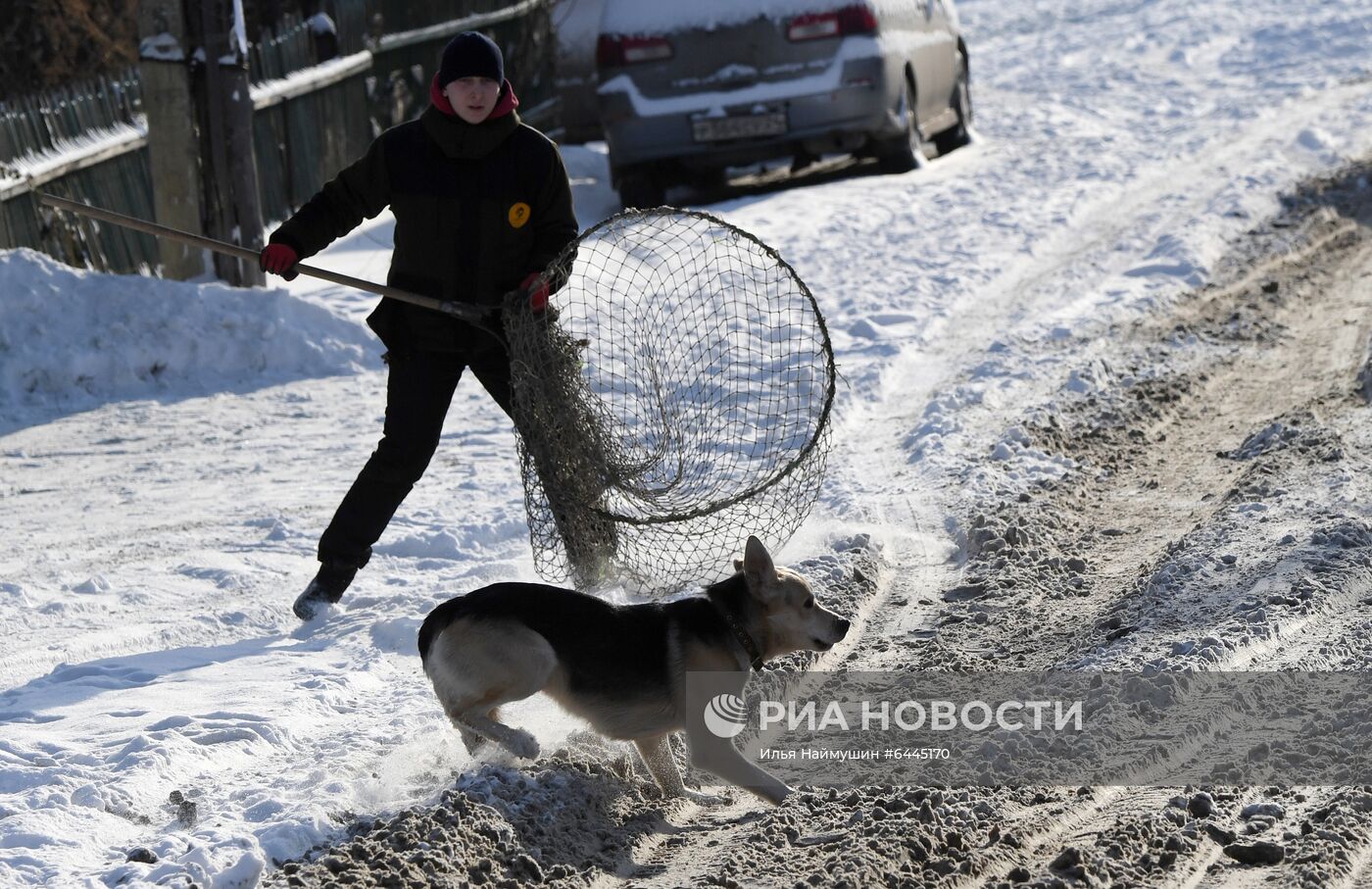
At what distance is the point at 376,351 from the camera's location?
10.1 m

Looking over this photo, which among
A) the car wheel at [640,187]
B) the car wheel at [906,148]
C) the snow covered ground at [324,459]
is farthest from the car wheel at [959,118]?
the car wheel at [640,187]

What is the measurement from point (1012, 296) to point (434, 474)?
4811 millimetres

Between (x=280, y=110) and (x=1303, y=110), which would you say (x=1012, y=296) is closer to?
(x=280, y=110)

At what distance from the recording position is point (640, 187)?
14047 millimetres

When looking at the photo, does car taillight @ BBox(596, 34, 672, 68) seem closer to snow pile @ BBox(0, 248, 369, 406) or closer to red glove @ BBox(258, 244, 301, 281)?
snow pile @ BBox(0, 248, 369, 406)

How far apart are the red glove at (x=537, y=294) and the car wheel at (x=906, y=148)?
9.39 m

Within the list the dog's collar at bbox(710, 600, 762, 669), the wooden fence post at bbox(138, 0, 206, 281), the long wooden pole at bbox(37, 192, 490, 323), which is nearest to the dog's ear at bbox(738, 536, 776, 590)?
the dog's collar at bbox(710, 600, 762, 669)

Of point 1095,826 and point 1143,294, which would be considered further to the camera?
point 1143,294

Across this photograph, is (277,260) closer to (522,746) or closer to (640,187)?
(522,746)

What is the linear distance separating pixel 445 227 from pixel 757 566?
5.86 feet

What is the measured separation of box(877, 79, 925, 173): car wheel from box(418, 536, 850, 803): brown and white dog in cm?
1003

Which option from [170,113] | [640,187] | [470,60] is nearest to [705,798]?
[470,60]

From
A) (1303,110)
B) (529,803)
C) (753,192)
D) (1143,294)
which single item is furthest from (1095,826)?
(1303,110)

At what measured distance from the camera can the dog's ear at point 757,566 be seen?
192 inches
